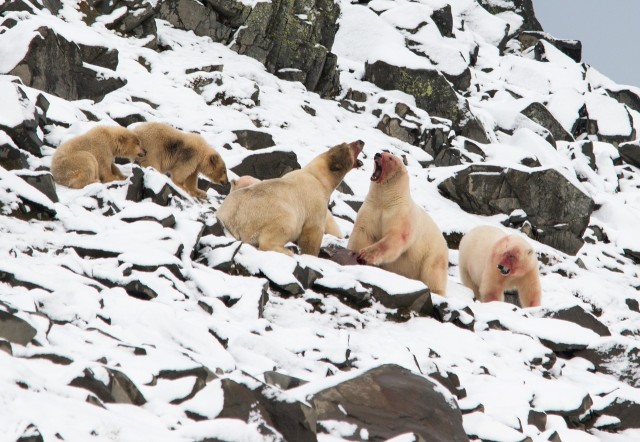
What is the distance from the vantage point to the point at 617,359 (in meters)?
7.18

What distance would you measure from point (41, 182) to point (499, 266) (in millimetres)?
5888

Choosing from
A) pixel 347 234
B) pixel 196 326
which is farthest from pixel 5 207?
pixel 347 234

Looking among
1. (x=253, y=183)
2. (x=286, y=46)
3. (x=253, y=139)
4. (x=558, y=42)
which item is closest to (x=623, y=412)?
(x=253, y=183)

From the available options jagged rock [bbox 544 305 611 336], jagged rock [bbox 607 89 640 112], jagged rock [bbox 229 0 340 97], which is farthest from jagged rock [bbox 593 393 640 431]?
jagged rock [bbox 607 89 640 112]

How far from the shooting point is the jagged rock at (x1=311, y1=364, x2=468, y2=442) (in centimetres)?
377

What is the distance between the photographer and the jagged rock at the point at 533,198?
1731cm

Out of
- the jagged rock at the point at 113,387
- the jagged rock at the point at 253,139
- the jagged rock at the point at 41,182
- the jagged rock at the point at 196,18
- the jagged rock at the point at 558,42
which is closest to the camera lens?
the jagged rock at the point at 113,387

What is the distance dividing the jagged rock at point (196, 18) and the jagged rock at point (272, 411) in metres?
20.4

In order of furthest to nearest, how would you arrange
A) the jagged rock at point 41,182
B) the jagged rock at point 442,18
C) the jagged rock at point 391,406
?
the jagged rock at point 442,18, the jagged rock at point 41,182, the jagged rock at point 391,406

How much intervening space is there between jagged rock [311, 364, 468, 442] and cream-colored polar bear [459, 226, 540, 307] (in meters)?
5.44

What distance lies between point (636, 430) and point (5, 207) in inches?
227

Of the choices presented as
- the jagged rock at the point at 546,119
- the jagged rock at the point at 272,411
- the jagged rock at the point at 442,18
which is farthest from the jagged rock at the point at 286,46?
the jagged rock at the point at 272,411

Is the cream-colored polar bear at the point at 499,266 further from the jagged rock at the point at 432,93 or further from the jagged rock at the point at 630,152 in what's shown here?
the jagged rock at the point at 630,152

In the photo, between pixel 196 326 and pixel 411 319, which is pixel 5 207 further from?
pixel 411 319
